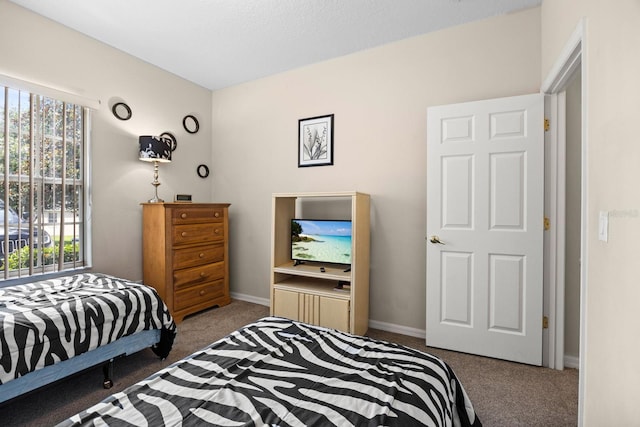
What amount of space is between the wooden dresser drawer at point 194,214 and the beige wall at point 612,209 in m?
3.16

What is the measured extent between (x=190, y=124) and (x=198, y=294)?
6.73 feet

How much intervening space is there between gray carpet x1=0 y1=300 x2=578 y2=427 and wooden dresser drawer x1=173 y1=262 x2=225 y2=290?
62 cm

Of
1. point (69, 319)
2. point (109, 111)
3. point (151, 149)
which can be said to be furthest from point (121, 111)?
point (69, 319)

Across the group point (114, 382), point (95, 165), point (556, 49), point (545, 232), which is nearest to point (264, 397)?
point (114, 382)

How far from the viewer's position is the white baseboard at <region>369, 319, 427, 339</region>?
2853 millimetres

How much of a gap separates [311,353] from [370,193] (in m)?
1.95

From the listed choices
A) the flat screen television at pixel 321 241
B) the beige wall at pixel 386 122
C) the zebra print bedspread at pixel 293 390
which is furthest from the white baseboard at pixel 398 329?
the zebra print bedspread at pixel 293 390

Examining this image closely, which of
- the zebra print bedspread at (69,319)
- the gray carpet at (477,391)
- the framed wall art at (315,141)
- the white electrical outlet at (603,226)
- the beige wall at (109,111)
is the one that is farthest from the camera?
the framed wall art at (315,141)

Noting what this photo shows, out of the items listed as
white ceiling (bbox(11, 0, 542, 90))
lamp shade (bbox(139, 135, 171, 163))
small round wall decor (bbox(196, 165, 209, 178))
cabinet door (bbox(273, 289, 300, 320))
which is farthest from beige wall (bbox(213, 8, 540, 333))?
lamp shade (bbox(139, 135, 171, 163))

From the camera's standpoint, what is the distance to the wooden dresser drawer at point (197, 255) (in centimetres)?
316

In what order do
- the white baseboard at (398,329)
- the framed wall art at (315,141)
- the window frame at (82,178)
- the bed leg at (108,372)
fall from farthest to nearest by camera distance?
the framed wall art at (315,141) → the white baseboard at (398,329) → the window frame at (82,178) → the bed leg at (108,372)

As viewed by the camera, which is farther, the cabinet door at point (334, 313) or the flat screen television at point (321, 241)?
the flat screen television at point (321, 241)

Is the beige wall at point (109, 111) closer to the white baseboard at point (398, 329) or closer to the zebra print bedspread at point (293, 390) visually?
the zebra print bedspread at point (293, 390)

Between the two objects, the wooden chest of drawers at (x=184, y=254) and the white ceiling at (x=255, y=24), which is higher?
the white ceiling at (x=255, y=24)
